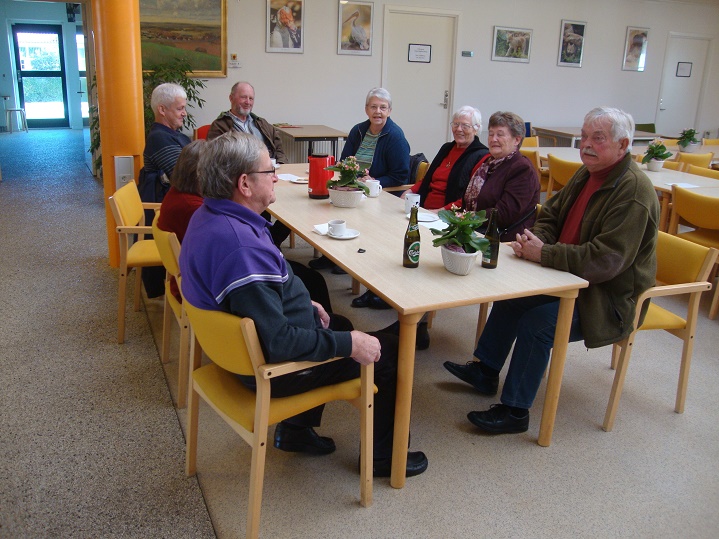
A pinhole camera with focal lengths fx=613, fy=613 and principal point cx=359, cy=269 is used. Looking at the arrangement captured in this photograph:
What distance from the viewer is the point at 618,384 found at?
8.28 ft

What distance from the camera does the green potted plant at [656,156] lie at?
489 cm

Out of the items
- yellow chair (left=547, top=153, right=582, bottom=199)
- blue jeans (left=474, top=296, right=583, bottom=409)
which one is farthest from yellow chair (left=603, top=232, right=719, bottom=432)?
yellow chair (left=547, top=153, right=582, bottom=199)

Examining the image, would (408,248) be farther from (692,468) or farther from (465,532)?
(692,468)

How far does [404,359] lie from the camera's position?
6.56 ft

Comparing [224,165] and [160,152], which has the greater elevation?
[224,165]

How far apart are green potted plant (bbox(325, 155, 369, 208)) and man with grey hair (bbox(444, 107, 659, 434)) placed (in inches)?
39.6

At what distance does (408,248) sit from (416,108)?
6455mm

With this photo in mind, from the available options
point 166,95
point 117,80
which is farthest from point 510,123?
point 117,80

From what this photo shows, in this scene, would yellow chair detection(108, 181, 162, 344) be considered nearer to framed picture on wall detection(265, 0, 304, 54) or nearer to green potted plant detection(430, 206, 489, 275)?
green potted plant detection(430, 206, 489, 275)

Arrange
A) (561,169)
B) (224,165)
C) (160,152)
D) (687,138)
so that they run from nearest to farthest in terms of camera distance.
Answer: (224,165) → (160,152) → (561,169) → (687,138)

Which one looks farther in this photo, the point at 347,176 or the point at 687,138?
the point at 687,138

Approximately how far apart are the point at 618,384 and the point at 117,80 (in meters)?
3.45

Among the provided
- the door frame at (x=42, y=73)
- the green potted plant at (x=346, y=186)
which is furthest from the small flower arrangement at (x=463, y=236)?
the door frame at (x=42, y=73)

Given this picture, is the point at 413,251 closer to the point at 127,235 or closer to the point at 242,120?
the point at 127,235
